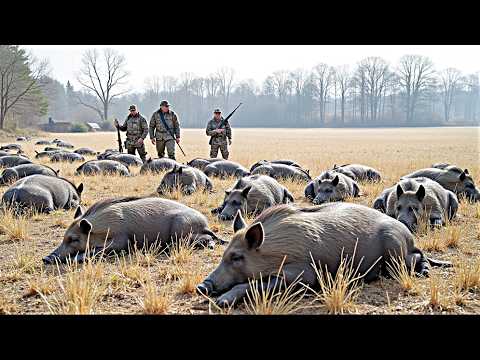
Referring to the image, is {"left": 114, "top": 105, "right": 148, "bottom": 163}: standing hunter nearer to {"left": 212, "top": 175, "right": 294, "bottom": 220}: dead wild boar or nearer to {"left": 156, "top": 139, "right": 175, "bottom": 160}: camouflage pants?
{"left": 156, "top": 139, "right": 175, "bottom": 160}: camouflage pants

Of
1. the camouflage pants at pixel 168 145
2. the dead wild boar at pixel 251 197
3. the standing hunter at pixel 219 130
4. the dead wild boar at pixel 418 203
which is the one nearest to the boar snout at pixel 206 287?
the dead wild boar at pixel 418 203

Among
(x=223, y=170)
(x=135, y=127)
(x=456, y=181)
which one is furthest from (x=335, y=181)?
(x=135, y=127)

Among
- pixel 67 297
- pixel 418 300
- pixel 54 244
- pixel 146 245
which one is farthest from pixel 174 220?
pixel 418 300

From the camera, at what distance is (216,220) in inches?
373

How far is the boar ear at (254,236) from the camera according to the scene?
5.09m

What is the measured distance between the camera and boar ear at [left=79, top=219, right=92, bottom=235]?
262 inches

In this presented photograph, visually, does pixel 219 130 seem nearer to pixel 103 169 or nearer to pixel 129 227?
pixel 103 169

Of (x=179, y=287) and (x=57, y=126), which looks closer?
(x=179, y=287)

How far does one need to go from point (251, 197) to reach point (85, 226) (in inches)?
168

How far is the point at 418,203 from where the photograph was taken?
8141 mm

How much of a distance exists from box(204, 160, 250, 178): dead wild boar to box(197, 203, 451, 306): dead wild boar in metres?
10.3

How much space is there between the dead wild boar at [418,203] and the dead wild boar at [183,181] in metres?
5.41

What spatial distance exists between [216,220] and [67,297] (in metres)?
4.84
